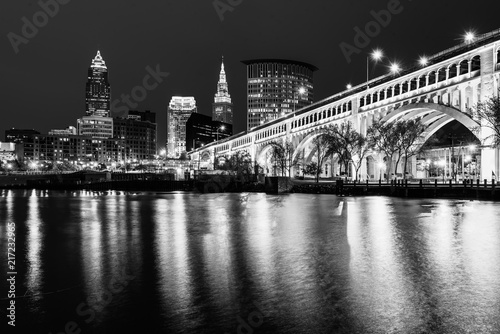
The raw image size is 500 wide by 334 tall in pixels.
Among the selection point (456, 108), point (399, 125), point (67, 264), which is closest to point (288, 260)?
point (67, 264)

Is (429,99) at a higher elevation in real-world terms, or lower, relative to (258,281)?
higher

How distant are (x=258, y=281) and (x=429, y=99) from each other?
172ft

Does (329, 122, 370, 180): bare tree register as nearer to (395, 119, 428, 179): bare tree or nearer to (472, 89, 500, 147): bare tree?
(395, 119, 428, 179): bare tree

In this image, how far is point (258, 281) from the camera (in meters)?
8.89

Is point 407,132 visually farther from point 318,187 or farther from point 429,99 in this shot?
point 318,187

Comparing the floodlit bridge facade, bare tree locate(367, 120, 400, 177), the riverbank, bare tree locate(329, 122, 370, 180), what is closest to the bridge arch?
the floodlit bridge facade

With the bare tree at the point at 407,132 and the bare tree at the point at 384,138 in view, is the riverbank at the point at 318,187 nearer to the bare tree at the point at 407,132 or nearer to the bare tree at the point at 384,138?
the bare tree at the point at 407,132

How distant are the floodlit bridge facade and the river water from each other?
114 feet

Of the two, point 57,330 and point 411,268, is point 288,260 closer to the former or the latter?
point 411,268

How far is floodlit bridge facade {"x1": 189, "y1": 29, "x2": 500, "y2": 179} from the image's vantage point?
4503cm

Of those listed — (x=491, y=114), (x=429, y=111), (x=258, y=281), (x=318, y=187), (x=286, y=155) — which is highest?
(x=429, y=111)

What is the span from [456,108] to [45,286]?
5084cm

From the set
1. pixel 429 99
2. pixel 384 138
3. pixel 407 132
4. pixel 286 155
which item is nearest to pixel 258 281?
pixel 429 99

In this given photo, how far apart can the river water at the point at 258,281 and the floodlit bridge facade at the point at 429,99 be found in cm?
3462
